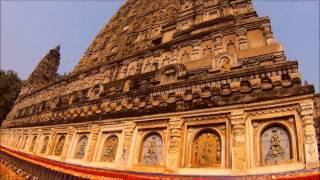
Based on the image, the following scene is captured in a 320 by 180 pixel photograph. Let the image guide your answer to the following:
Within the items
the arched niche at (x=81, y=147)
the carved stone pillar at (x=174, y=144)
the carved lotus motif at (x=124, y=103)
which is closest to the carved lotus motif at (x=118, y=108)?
the carved lotus motif at (x=124, y=103)

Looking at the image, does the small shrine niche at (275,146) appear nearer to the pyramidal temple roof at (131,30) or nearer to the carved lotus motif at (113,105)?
the carved lotus motif at (113,105)

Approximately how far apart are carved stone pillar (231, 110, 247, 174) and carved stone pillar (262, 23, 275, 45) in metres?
5.51

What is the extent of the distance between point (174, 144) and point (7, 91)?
39874mm

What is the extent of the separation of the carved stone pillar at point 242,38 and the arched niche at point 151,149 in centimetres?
662

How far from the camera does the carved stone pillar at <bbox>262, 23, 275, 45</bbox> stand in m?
11.3

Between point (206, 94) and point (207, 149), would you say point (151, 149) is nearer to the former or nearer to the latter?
point (207, 149)

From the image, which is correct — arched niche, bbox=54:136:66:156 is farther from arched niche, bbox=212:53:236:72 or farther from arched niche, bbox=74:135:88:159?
arched niche, bbox=212:53:236:72

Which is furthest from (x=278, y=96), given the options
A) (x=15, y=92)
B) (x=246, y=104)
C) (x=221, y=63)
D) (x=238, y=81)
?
(x=15, y=92)

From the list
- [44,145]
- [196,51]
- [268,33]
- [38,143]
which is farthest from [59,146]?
[268,33]

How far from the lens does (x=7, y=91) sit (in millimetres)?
38594

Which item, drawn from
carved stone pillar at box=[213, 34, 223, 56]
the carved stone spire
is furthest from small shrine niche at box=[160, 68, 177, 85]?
the carved stone spire

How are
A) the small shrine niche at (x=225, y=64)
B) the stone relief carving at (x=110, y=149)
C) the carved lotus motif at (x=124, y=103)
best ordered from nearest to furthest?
the stone relief carving at (x=110, y=149), the small shrine niche at (x=225, y=64), the carved lotus motif at (x=124, y=103)

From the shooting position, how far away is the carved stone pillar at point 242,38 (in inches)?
477

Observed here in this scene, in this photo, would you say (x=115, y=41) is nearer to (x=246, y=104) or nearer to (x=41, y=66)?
(x=41, y=66)
